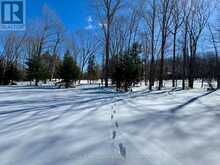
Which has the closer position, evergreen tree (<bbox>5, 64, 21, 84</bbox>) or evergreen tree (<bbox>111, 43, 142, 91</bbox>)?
evergreen tree (<bbox>111, 43, 142, 91</bbox>)

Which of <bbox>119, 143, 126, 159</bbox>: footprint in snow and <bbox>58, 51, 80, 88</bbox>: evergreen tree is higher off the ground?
<bbox>58, 51, 80, 88</bbox>: evergreen tree

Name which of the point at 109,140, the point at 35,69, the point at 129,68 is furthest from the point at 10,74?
the point at 109,140

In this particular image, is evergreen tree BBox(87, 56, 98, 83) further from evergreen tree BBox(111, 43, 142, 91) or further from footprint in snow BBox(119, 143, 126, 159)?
footprint in snow BBox(119, 143, 126, 159)

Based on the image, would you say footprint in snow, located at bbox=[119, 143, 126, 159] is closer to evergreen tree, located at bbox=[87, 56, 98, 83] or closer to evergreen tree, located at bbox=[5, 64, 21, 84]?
evergreen tree, located at bbox=[5, 64, 21, 84]

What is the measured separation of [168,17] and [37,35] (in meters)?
26.0

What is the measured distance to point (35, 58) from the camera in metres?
37.1

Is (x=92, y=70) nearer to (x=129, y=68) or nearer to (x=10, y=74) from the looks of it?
(x=10, y=74)

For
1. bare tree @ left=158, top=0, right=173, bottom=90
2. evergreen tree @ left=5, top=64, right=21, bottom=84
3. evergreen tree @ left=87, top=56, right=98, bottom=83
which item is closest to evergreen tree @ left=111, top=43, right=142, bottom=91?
bare tree @ left=158, top=0, right=173, bottom=90

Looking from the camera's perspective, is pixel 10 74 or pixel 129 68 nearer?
pixel 129 68

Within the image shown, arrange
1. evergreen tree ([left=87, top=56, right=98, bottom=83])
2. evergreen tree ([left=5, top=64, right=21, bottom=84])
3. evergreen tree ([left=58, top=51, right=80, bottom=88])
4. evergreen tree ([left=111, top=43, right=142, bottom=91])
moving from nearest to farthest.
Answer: evergreen tree ([left=111, top=43, right=142, bottom=91]) < evergreen tree ([left=58, top=51, right=80, bottom=88]) < evergreen tree ([left=5, top=64, right=21, bottom=84]) < evergreen tree ([left=87, top=56, right=98, bottom=83])

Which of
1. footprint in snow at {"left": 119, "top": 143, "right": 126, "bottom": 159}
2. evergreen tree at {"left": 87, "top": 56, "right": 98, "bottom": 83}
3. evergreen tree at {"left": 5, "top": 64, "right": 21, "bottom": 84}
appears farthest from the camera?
evergreen tree at {"left": 87, "top": 56, "right": 98, "bottom": 83}

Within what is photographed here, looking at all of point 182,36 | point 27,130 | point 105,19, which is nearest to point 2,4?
point 105,19

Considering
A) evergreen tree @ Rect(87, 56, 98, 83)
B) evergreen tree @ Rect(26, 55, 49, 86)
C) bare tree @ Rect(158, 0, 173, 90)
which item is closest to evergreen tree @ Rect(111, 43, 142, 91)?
bare tree @ Rect(158, 0, 173, 90)

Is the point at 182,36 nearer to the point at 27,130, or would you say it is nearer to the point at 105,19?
the point at 105,19
